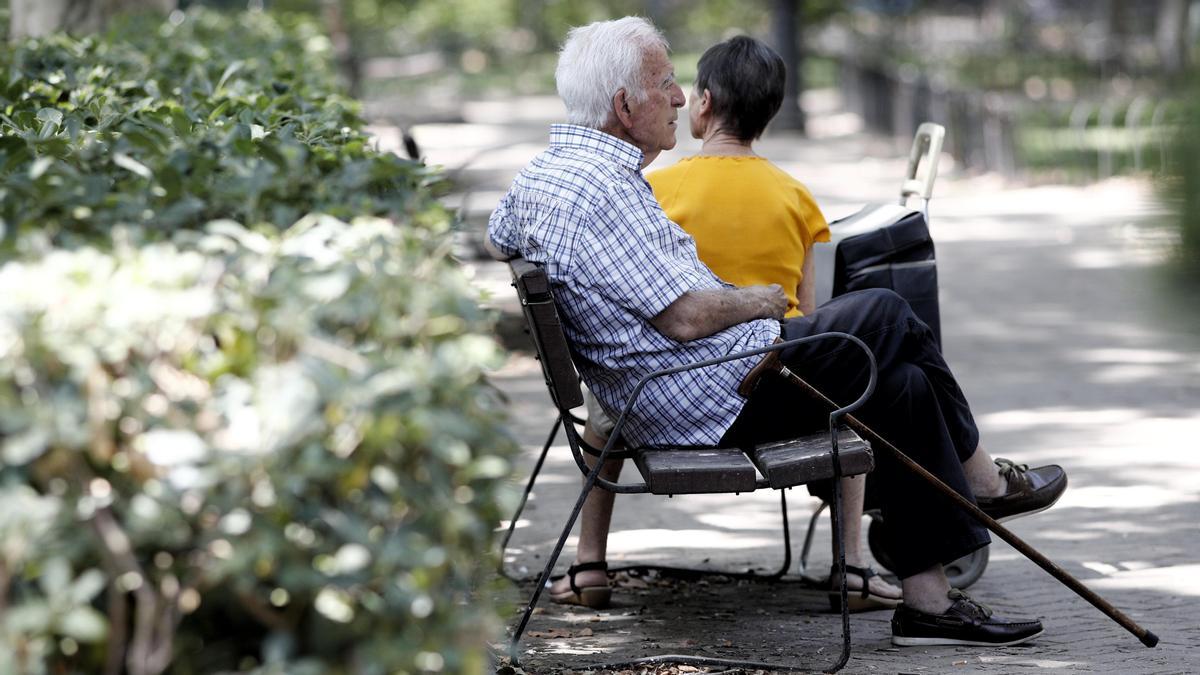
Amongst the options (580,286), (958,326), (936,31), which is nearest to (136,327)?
(580,286)

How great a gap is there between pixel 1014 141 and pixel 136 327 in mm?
16277

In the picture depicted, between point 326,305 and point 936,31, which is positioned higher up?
point 326,305

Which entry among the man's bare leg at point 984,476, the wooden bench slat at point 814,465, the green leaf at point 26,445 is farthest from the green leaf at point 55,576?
the man's bare leg at point 984,476

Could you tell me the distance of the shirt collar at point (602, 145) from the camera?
4328 millimetres

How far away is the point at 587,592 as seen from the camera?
4.84m

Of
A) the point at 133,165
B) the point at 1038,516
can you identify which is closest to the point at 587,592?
the point at 1038,516

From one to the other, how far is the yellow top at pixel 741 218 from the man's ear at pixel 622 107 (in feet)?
1.10

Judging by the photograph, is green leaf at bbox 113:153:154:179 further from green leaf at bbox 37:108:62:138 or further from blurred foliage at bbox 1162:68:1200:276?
blurred foliage at bbox 1162:68:1200:276

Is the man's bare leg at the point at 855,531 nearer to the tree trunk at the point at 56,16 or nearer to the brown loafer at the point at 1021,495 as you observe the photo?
the brown loafer at the point at 1021,495

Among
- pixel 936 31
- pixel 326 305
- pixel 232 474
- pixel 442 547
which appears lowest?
pixel 936 31

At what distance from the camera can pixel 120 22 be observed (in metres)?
11.1

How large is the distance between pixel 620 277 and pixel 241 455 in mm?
2148

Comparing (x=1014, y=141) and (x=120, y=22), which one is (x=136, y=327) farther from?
(x=1014, y=141)

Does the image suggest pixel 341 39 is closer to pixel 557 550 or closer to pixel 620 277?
pixel 620 277
